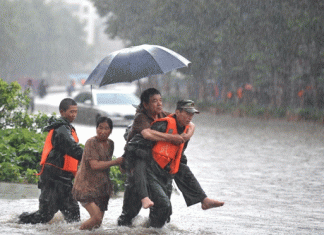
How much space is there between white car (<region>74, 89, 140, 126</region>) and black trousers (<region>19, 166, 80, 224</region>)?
54.0ft

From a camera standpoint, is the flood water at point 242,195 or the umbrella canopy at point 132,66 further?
the flood water at point 242,195

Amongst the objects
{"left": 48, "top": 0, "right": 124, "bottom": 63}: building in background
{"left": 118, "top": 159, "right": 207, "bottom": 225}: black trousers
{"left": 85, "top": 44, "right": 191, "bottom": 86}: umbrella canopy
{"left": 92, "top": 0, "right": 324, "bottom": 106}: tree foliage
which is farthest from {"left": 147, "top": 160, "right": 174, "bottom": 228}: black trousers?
{"left": 48, "top": 0, "right": 124, "bottom": 63}: building in background

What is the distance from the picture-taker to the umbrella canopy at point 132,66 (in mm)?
6883

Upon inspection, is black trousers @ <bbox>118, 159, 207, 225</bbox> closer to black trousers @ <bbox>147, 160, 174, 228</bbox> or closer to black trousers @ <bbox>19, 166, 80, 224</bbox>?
black trousers @ <bbox>147, 160, 174, 228</bbox>

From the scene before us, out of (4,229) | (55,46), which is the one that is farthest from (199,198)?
(55,46)

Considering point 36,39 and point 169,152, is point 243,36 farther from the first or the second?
point 36,39

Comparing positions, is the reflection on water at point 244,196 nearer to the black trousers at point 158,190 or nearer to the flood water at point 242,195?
the flood water at point 242,195

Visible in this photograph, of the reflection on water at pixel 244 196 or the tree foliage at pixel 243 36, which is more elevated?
the tree foliage at pixel 243 36

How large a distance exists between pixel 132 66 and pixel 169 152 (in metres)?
1.08

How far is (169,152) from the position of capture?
648 centimetres

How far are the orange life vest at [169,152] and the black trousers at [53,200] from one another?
39.2 inches

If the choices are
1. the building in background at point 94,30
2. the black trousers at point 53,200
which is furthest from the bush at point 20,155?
the building in background at point 94,30

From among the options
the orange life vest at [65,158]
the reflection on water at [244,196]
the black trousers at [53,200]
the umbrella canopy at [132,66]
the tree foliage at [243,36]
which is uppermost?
the tree foliage at [243,36]

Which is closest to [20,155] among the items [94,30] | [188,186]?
[188,186]
